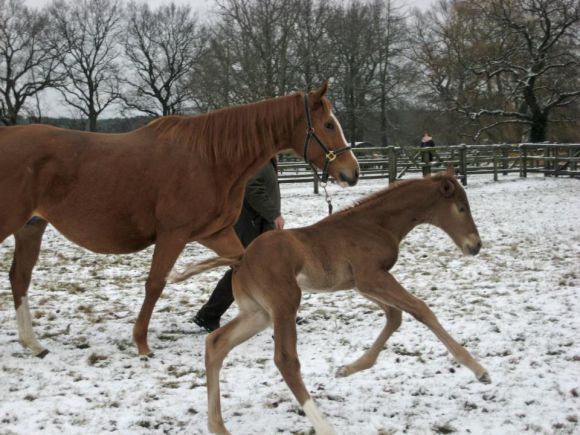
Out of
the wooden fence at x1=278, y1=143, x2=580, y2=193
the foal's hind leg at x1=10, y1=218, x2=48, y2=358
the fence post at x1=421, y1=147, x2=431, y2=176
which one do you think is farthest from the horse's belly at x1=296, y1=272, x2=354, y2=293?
the fence post at x1=421, y1=147, x2=431, y2=176

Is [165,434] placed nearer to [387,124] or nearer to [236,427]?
[236,427]

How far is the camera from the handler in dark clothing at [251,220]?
5020 millimetres

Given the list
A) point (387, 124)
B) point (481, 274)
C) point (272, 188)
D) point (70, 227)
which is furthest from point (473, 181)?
point (387, 124)

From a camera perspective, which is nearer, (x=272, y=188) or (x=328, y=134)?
(x=328, y=134)

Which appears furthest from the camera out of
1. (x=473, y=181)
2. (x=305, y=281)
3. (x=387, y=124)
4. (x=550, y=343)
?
(x=387, y=124)

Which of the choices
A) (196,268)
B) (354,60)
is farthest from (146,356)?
(354,60)

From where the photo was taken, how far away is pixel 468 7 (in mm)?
32312

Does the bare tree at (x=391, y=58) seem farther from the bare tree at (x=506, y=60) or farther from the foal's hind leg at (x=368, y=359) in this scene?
the foal's hind leg at (x=368, y=359)

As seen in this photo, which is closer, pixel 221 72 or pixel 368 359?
pixel 368 359

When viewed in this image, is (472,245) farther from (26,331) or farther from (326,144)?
(26,331)

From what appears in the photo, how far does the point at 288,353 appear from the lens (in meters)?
3.01

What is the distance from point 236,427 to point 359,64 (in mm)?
35302

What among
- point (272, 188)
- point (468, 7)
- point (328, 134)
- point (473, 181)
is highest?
point (468, 7)

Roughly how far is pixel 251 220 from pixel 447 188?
6.75ft
